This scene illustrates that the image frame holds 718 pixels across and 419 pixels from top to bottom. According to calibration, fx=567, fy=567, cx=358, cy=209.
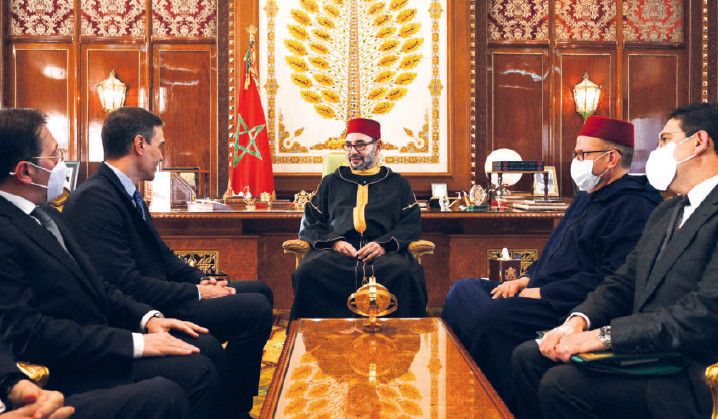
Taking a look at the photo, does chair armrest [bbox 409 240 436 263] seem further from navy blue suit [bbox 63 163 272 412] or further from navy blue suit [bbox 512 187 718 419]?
navy blue suit [bbox 512 187 718 419]

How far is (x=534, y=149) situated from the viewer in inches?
259

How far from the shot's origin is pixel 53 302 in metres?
1.66

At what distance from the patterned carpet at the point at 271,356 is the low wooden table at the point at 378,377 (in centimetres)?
49

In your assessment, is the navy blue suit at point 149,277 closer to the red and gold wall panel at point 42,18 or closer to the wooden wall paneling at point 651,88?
the red and gold wall panel at point 42,18

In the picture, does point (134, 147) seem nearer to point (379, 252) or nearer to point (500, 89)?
point (379, 252)

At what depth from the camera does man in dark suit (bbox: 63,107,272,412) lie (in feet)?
7.18

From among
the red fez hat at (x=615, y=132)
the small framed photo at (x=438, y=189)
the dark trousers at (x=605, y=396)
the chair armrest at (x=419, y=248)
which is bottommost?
the dark trousers at (x=605, y=396)

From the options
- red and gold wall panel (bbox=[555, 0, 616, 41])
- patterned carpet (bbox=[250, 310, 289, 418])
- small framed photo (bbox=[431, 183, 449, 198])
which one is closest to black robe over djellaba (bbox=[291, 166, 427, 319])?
patterned carpet (bbox=[250, 310, 289, 418])

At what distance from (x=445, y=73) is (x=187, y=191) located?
3085 millimetres

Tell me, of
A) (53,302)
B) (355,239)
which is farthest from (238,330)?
(355,239)

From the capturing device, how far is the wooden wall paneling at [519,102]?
6.57m

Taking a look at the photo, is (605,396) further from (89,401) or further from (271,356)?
(271,356)

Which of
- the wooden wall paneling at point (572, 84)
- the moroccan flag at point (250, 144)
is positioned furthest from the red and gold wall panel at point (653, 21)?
the moroccan flag at point (250, 144)

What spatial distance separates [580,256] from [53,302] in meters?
2.05
